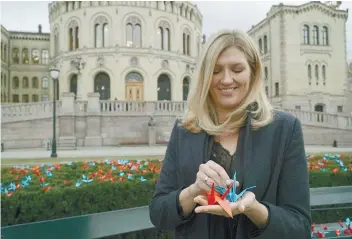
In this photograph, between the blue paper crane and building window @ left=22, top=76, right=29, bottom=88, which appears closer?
the blue paper crane

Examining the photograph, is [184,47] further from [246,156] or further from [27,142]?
[246,156]

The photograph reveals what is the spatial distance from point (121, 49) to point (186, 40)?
32.6ft

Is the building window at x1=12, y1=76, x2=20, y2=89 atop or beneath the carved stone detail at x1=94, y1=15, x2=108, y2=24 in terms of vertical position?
beneath

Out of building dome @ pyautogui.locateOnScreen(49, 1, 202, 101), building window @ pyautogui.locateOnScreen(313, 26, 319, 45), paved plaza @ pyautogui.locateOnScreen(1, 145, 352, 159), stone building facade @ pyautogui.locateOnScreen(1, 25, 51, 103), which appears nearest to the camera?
paved plaza @ pyautogui.locateOnScreen(1, 145, 352, 159)

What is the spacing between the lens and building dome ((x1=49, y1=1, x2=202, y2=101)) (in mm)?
42844

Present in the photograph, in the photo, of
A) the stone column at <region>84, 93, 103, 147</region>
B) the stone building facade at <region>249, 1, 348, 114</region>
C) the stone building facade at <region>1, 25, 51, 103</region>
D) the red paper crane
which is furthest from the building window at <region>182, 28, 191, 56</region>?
the red paper crane

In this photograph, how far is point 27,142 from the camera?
26.8 m

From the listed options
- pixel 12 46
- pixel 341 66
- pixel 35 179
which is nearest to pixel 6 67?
pixel 12 46

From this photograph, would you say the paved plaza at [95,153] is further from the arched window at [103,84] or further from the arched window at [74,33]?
the arched window at [74,33]

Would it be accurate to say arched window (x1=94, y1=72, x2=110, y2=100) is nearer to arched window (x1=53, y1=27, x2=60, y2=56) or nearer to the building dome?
the building dome

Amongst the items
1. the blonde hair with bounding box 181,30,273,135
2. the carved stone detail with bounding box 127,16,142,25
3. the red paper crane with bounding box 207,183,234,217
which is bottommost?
the red paper crane with bounding box 207,183,234,217

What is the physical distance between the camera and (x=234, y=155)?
212 cm

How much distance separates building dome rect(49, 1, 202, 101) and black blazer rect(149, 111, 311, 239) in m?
41.2

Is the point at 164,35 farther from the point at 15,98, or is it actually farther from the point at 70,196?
the point at 70,196
